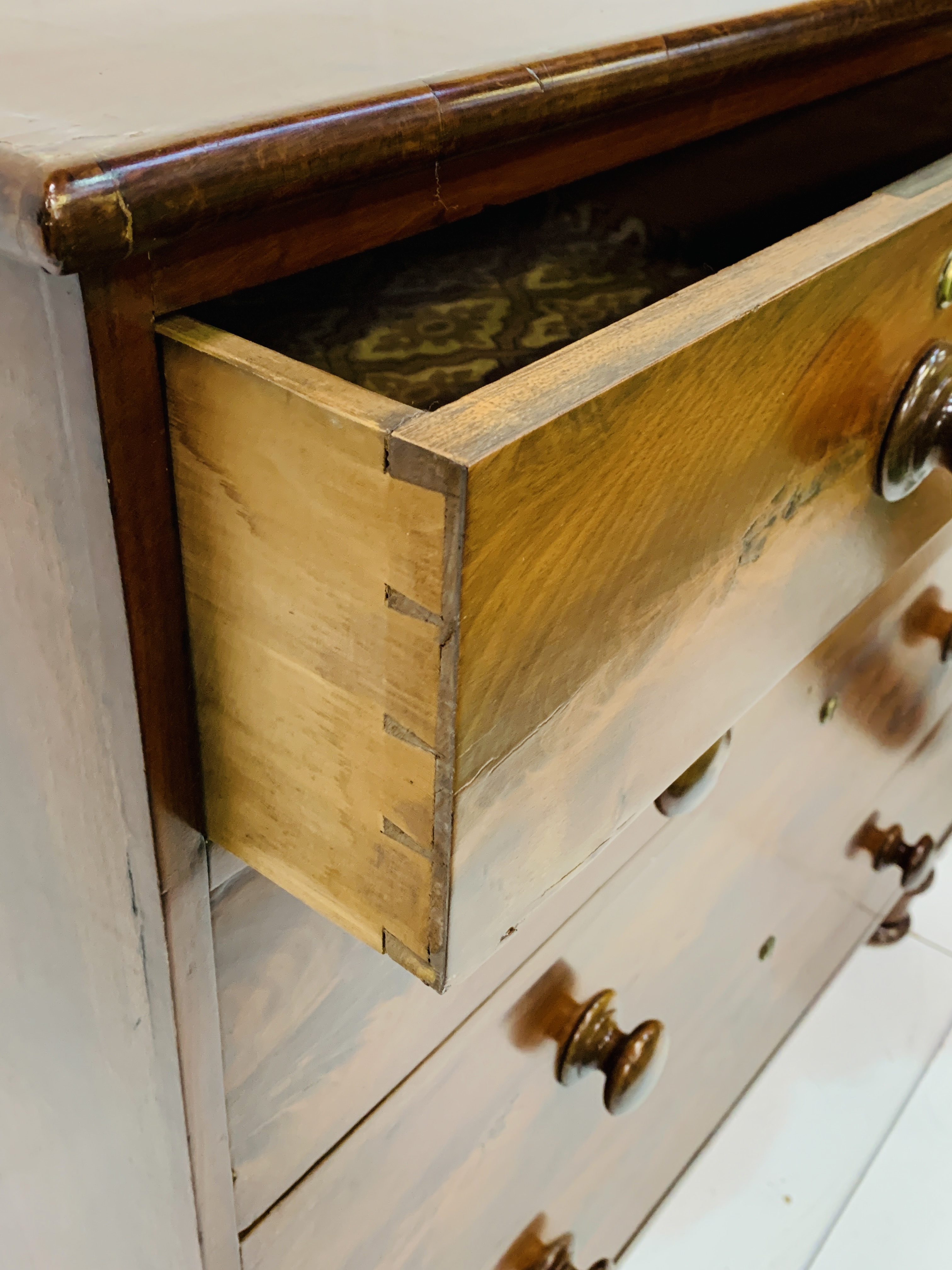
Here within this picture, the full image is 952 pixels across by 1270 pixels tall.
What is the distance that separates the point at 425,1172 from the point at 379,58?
17.9 inches

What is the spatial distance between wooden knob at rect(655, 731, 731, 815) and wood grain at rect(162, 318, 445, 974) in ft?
0.76

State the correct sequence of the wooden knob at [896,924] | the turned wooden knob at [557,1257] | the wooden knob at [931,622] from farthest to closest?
the wooden knob at [896,924], the wooden knob at [931,622], the turned wooden knob at [557,1257]

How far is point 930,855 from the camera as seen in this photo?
110cm

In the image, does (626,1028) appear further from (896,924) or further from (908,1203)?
(896,924)

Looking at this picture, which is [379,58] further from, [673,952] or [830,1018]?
[830,1018]

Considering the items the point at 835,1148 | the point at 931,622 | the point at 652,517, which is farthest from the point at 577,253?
the point at 835,1148

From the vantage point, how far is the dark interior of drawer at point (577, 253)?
34 centimetres

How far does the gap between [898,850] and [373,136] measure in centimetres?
95

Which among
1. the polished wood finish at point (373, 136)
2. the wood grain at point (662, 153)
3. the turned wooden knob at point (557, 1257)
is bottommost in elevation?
the turned wooden knob at point (557, 1257)

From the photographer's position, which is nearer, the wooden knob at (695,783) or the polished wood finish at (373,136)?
the polished wood finish at (373,136)

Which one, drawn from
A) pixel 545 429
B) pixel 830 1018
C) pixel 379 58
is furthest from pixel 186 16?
pixel 830 1018

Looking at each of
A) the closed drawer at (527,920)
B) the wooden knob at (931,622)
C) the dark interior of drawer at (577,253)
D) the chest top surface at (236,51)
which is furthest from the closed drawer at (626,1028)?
the chest top surface at (236,51)

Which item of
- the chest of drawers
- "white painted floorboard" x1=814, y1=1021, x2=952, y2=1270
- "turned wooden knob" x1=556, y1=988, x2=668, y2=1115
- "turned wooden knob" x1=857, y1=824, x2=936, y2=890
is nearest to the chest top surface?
the chest of drawers

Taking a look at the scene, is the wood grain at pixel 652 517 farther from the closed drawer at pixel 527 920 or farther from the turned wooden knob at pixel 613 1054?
the turned wooden knob at pixel 613 1054
